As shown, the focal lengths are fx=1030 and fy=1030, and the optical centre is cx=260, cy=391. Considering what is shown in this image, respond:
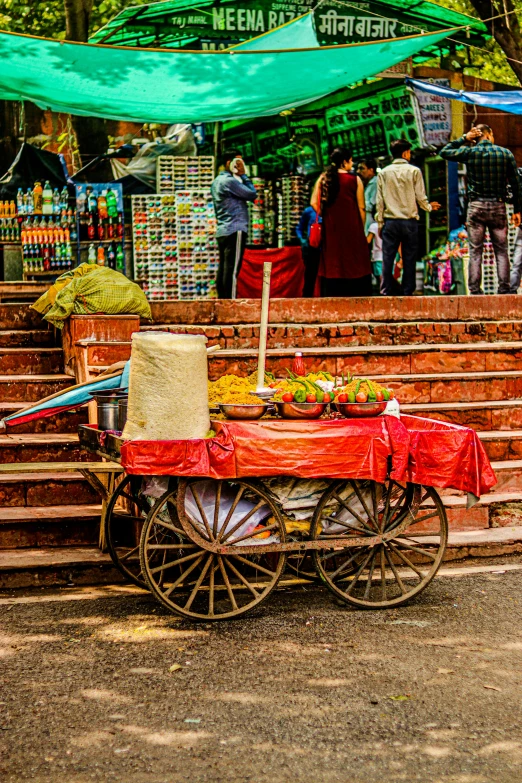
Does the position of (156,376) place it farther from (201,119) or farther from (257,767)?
(201,119)

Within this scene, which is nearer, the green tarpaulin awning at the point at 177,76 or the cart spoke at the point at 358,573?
the cart spoke at the point at 358,573

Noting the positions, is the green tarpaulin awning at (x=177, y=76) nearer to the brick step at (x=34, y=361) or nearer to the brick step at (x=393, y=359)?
the brick step at (x=34, y=361)

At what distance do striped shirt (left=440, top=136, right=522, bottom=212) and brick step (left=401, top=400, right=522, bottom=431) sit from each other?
3153 millimetres

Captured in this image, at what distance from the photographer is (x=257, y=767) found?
399 cm

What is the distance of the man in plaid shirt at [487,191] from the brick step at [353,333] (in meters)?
1.32

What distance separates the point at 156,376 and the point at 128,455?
1.49 ft

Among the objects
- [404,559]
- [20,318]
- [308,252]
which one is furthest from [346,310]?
[404,559]

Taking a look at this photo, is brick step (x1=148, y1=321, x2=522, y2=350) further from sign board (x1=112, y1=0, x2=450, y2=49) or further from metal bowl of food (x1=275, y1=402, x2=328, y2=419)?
sign board (x1=112, y1=0, x2=450, y2=49)

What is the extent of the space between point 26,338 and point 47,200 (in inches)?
187

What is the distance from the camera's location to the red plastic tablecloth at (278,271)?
46.8 ft

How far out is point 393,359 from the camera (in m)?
9.30

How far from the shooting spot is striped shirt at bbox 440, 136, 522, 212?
11117 millimetres

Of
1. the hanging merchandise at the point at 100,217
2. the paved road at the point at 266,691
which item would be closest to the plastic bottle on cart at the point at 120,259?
the hanging merchandise at the point at 100,217

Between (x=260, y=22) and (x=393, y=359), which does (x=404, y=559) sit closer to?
(x=393, y=359)
